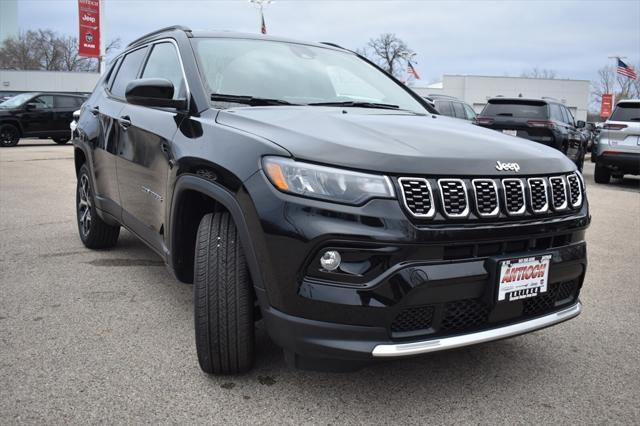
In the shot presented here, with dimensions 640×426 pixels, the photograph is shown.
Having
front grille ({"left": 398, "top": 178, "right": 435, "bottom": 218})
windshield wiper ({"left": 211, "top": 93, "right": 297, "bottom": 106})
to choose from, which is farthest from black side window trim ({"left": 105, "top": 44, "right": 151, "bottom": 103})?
front grille ({"left": 398, "top": 178, "right": 435, "bottom": 218})

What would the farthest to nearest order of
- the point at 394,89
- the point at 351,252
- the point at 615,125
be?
the point at 615,125 < the point at 394,89 < the point at 351,252

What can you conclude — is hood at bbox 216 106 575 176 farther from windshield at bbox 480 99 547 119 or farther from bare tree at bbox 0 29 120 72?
bare tree at bbox 0 29 120 72

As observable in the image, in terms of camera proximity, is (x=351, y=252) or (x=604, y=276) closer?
(x=351, y=252)

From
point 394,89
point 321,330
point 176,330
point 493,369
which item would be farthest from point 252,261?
point 394,89

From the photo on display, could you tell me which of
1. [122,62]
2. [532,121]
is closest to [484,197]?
[122,62]

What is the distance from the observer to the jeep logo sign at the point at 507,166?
2359 mm

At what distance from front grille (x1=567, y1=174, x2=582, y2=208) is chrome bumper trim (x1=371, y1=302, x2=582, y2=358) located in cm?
52

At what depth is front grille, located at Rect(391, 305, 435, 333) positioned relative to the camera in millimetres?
2195

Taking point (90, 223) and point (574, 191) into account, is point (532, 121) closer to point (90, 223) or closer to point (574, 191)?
point (90, 223)

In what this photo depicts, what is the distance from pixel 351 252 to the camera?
2.10 meters

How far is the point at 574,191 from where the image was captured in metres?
2.69

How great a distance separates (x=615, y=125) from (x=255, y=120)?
410 inches

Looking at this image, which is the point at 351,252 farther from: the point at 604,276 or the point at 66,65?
the point at 66,65

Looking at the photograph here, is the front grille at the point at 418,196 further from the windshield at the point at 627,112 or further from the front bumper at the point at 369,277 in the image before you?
the windshield at the point at 627,112
